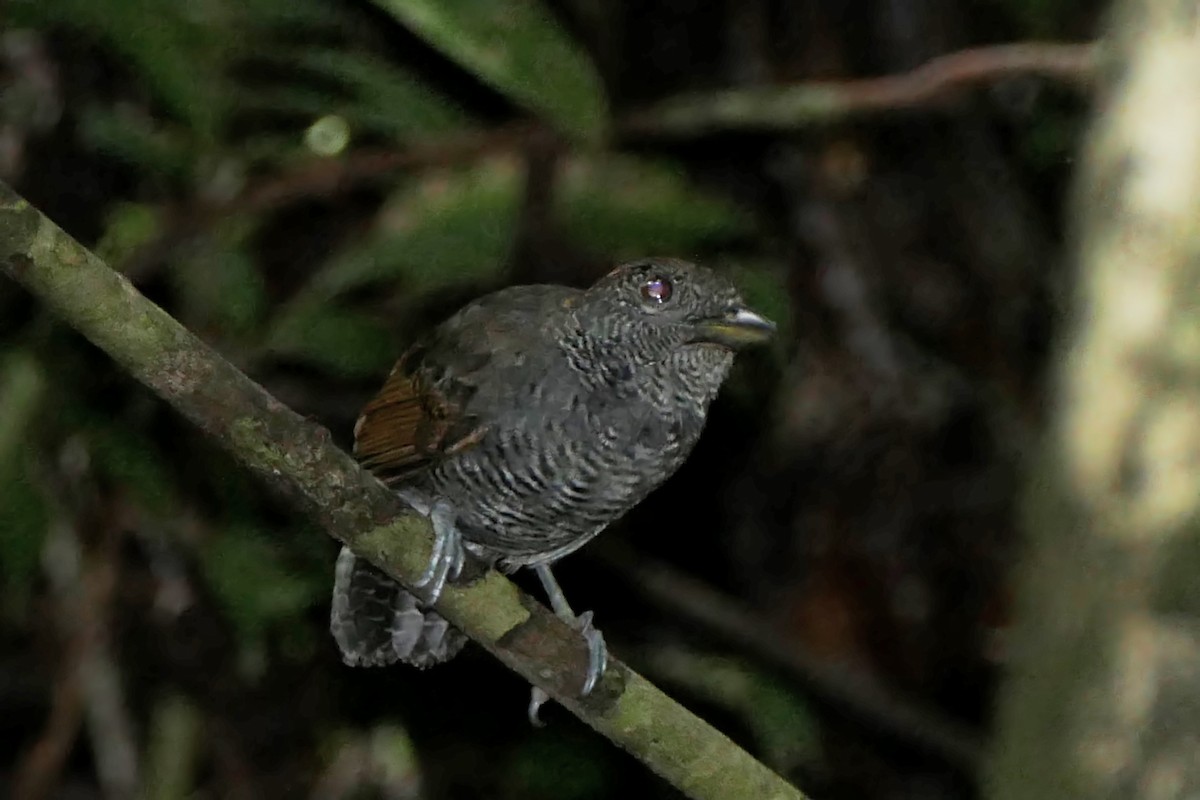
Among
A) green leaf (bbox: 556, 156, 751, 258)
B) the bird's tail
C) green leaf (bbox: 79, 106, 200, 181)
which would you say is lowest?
the bird's tail

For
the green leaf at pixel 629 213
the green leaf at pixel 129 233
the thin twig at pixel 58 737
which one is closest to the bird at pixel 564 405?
the green leaf at pixel 629 213

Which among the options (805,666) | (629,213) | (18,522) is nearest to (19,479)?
(18,522)

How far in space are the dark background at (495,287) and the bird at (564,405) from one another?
40cm

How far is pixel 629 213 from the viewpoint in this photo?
3342 millimetres

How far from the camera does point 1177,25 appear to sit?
239 centimetres

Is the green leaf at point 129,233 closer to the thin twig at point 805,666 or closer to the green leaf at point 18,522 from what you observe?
the green leaf at point 18,522

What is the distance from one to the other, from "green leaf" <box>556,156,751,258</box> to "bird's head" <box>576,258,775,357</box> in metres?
0.49

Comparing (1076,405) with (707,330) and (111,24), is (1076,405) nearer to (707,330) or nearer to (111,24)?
(707,330)

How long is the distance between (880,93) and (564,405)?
1.28 metres

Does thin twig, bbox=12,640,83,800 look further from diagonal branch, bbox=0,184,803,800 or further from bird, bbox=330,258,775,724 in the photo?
diagonal branch, bbox=0,184,803,800

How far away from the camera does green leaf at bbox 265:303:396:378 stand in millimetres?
3307

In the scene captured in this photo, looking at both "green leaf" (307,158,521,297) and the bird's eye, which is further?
"green leaf" (307,158,521,297)

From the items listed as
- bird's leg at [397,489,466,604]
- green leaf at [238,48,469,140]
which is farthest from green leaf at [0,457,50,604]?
bird's leg at [397,489,466,604]

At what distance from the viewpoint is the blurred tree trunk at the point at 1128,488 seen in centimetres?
229
